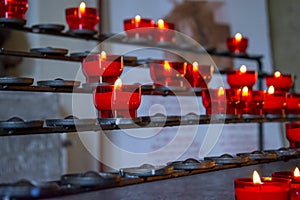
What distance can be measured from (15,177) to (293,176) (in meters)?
0.97

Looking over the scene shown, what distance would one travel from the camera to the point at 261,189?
79 cm

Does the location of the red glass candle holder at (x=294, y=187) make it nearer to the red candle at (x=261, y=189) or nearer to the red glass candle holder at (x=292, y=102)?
the red candle at (x=261, y=189)

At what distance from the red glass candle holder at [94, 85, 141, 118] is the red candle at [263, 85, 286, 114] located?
42 centimetres

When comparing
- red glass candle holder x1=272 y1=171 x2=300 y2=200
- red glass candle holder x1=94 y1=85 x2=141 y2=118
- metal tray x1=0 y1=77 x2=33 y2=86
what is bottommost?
red glass candle holder x1=272 y1=171 x2=300 y2=200

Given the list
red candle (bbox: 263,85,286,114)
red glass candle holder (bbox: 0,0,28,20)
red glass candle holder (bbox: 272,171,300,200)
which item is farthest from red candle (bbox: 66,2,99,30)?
red glass candle holder (bbox: 272,171,300,200)

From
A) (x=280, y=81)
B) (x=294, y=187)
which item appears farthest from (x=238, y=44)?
(x=294, y=187)

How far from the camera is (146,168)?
82 cm

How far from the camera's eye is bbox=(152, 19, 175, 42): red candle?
4.46ft

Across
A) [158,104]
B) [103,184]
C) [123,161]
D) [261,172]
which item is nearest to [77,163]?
[123,161]

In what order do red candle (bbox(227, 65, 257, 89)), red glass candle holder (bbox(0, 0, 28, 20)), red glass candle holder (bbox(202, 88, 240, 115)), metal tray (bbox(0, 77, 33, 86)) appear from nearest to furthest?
metal tray (bbox(0, 77, 33, 86)) → red glass candle holder (bbox(0, 0, 28, 20)) → red glass candle holder (bbox(202, 88, 240, 115)) → red candle (bbox(227, 65, 257, 89))

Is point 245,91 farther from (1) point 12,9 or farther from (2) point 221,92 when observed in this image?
(1) point 12,9

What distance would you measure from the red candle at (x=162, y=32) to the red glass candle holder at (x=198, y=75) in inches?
5.7

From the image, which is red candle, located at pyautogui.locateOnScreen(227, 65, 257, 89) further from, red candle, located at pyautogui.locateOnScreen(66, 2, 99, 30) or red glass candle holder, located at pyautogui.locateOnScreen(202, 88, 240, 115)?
red candle, located at pyautogui.locateOnScreen(66, 2, 99, 30)

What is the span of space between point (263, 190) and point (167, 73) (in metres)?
0.46
